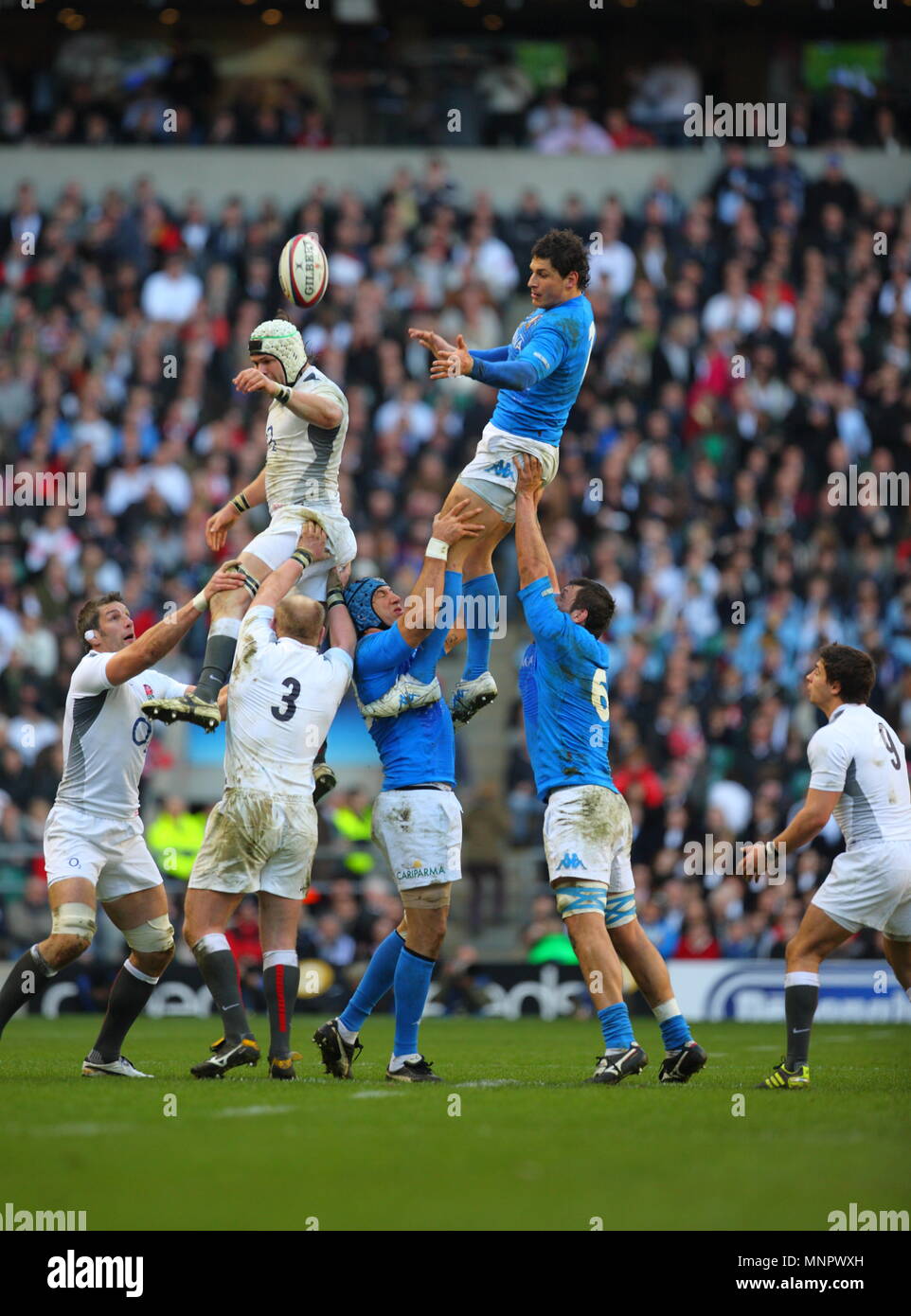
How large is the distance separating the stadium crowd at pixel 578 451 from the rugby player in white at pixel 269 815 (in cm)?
753

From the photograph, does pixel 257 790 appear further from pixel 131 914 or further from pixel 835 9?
pixel 835 9

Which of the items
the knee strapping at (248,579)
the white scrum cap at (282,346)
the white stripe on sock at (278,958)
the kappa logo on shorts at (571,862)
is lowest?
the white stripe on sock at (278,958)

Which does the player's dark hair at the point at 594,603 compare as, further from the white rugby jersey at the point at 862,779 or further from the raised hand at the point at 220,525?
the raised hand at the point at 220,525

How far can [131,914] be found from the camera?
10297 mm

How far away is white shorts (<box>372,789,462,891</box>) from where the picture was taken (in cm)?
1005

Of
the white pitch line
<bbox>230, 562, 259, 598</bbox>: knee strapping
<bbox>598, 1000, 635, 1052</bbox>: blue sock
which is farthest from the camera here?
<bbox>230, 562, 259, 598</bbox>: knee strapping

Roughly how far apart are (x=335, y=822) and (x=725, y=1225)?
12.9 meters

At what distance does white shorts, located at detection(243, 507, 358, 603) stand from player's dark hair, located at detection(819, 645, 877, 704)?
2.84 meters

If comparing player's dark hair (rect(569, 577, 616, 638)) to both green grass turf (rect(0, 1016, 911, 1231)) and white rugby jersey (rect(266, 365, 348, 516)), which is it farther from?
green grass turf (rect(0, 1016, 911, 1231))

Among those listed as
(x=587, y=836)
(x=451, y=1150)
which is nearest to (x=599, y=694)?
(x=587, y=836)

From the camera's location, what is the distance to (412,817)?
33.2 ft

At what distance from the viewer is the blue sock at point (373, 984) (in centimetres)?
1018

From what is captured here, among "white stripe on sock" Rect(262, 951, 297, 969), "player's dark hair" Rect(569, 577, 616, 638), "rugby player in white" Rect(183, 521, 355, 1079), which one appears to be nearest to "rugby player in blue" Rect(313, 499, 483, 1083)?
"rugby player in white" Rect(183, 521, 355, 1079)

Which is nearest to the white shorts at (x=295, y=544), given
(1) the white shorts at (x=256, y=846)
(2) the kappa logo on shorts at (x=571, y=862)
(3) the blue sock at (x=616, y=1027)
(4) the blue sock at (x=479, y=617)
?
(4) the blue sock at (x=479, y=617)
